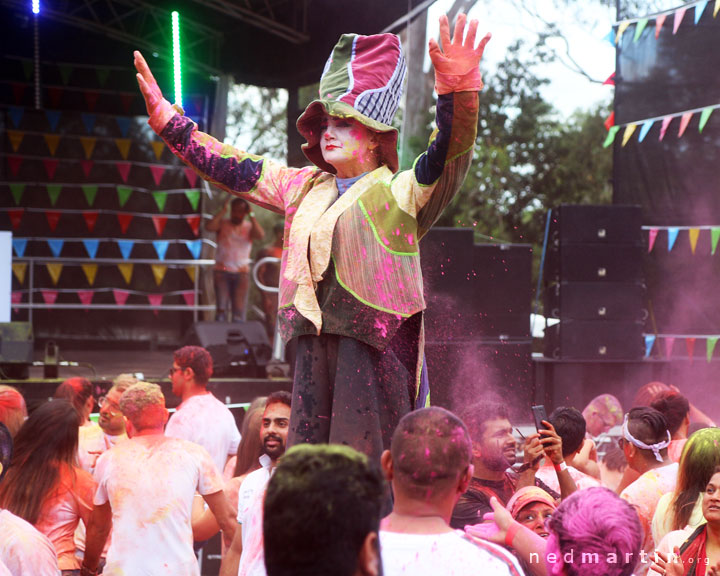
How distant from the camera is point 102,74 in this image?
1202 cm

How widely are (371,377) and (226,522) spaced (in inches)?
64.6

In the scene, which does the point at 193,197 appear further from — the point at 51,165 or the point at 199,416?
the point at 199,416

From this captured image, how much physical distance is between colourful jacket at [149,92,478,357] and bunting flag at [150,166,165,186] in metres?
9.87

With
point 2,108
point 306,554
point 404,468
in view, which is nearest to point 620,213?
point 404,468

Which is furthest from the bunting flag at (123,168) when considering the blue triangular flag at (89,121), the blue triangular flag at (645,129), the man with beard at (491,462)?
the man with beard at (491,462)

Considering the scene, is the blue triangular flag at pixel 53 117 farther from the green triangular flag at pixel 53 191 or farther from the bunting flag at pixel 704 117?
the bunting flag at pixel 704 117

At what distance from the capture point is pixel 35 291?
1180 cm

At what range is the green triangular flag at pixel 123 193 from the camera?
39.9ft

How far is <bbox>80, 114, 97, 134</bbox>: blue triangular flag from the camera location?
12039mm

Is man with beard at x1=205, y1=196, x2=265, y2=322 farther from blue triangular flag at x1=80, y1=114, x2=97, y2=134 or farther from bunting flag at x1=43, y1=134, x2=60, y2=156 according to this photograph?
bunting flag at x1=43, y1=134, x2=60, y2=156

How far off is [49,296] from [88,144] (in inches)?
81.0

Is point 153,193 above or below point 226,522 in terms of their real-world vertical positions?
above

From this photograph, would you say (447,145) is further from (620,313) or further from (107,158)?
(107,158)

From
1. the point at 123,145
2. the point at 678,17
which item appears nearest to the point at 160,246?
the point at 123,145
